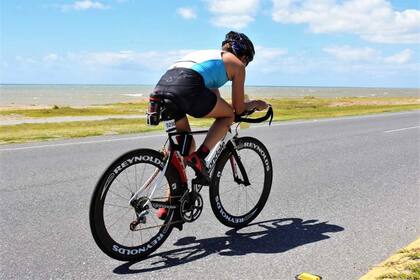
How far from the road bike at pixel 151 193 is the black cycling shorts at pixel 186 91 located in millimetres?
68

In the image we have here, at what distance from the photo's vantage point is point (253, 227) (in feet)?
16.5

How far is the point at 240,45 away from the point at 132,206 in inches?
67.4

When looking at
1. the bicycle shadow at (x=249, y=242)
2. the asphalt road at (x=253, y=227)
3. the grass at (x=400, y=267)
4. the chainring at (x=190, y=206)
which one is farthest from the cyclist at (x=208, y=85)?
the grass at (x=400, y=267)

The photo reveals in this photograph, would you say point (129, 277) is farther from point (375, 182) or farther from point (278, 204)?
point (375, 182)

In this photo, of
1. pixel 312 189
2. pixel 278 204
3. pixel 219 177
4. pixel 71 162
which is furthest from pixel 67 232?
pixel 71 162

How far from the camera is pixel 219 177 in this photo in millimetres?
4699

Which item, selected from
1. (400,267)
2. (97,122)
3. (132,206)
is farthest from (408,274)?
(97,122)

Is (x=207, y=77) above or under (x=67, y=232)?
above

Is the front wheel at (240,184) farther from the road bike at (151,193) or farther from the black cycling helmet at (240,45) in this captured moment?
the black cycling helmet at (240,45)

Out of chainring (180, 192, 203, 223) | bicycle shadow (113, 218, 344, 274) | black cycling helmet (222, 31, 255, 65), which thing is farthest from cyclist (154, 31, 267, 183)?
bicycle shadow (113, 218, 344, 274)

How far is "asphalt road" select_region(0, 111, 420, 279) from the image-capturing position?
12.6ft

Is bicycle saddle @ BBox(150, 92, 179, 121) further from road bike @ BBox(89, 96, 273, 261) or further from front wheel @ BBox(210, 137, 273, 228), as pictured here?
front wheel @ BBox(210, 137, 273, 228)

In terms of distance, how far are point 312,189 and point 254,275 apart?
3.22m

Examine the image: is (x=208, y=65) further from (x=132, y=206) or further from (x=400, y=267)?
(x=400, y=267)
